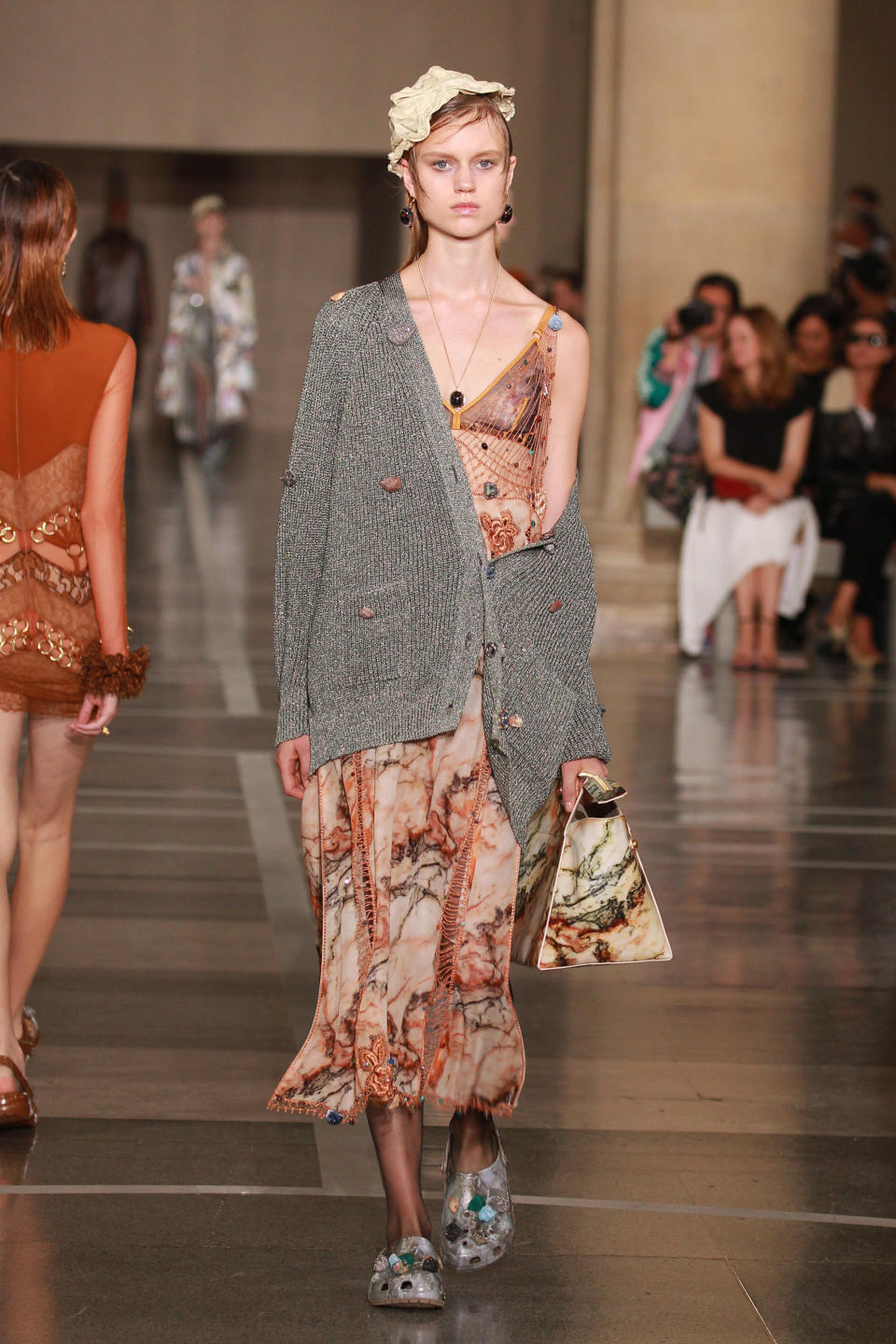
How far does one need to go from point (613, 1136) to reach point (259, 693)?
5644 millimetres

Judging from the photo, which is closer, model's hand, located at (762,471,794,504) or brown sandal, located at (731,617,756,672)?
brown sandal, located at (731,617,756,672)

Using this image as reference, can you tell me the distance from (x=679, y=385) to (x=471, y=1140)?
8.86 m

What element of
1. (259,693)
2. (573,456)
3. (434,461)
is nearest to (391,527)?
(434,461)

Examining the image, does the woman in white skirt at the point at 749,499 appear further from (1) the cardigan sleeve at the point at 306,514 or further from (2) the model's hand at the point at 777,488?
(1) the cardigan sleeve at the point at 306,514

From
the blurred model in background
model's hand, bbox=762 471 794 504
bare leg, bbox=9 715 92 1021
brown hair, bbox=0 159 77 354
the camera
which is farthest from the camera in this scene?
the blurred model in background

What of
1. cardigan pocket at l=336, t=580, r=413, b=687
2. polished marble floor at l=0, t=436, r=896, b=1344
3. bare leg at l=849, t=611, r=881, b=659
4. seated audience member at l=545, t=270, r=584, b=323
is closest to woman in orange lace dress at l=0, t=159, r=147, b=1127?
polished marble floor at l=0, t=436, r=896, b=1344

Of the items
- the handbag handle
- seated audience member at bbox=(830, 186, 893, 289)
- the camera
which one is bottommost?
the handbag handle

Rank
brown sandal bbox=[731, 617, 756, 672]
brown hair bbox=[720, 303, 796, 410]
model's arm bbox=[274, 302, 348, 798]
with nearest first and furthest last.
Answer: model's arm bbox=[274, 302, 348, 798]
brown sandal bbox=[731, 617, 756, 672]
brown hair bbox=[720, 303, 796, 410]

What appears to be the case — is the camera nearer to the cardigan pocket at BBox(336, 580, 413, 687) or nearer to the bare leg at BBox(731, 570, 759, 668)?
the bare leg at BBox(731, 570, 759, 668)

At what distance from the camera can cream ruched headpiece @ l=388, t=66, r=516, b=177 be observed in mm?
3424

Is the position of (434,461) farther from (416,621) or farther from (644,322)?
(644,322)

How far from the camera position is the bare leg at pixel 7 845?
166 inches

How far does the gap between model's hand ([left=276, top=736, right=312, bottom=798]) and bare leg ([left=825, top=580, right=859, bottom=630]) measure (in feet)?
27.1

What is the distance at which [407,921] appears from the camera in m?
3.51
